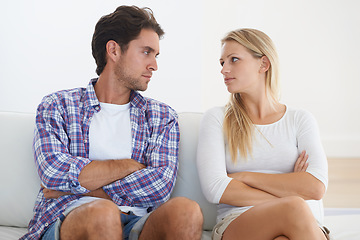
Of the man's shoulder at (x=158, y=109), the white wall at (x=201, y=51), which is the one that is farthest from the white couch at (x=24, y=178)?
the white wall at (x=201, y=51)

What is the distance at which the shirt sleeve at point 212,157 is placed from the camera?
1.68 m

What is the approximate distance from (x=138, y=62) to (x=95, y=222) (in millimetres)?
812

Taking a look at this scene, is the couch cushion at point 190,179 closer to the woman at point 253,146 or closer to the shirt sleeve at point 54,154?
the woman at point 253,146

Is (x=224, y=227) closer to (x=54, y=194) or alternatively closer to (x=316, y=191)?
(x=316, y=191)

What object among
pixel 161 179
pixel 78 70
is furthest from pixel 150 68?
pixel 78 70

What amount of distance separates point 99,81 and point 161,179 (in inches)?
22.5

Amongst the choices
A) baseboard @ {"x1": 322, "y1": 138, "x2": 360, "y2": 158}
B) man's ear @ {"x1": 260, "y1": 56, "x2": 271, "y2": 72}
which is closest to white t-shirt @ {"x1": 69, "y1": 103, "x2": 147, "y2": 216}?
man's ear @ {"x1": 260, "y1": 56, "x2": 271, "y2": 72}

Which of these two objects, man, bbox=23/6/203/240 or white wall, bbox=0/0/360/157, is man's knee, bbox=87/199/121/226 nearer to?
man, bbox=23/6/203/240

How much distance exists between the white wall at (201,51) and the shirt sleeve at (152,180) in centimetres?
201

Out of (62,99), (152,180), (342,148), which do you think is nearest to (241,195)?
(152,180)

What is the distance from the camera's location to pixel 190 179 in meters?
1.93

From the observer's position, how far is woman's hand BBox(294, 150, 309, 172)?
1.74 meters

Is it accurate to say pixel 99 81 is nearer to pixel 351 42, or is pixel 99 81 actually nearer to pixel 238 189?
pixel 238 189

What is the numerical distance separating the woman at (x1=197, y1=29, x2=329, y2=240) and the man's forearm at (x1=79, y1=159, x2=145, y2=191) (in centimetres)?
31
